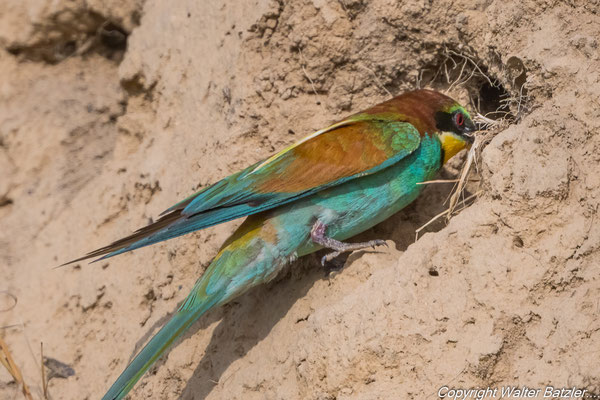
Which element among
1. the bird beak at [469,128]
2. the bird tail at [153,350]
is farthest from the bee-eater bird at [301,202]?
the bird beak at [469,128]

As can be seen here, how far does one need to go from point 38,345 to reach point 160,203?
947 millimetres

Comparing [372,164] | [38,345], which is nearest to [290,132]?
[372,164]

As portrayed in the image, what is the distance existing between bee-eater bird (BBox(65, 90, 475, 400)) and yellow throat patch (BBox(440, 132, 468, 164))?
0.11 m

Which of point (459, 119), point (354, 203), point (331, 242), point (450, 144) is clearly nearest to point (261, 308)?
Result: point (331, 242)

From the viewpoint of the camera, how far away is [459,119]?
3225mm

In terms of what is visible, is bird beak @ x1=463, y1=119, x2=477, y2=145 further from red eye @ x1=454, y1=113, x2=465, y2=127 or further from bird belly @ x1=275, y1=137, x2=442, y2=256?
bird belly @ x1=275, y1=137, x2=442, y2=256

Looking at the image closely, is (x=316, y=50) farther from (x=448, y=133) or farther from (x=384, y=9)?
(x=448, y=133)

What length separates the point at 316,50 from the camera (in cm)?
342

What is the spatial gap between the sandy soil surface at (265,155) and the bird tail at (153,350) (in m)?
0.29

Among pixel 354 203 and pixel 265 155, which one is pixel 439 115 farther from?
pixel 265 155

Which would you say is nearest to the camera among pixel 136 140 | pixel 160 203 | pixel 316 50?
pixel 316 50

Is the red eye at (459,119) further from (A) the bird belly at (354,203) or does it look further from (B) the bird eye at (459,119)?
(A) the bird belly at (354,203)

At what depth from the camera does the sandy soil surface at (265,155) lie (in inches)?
93.4

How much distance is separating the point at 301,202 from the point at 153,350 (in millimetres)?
808
